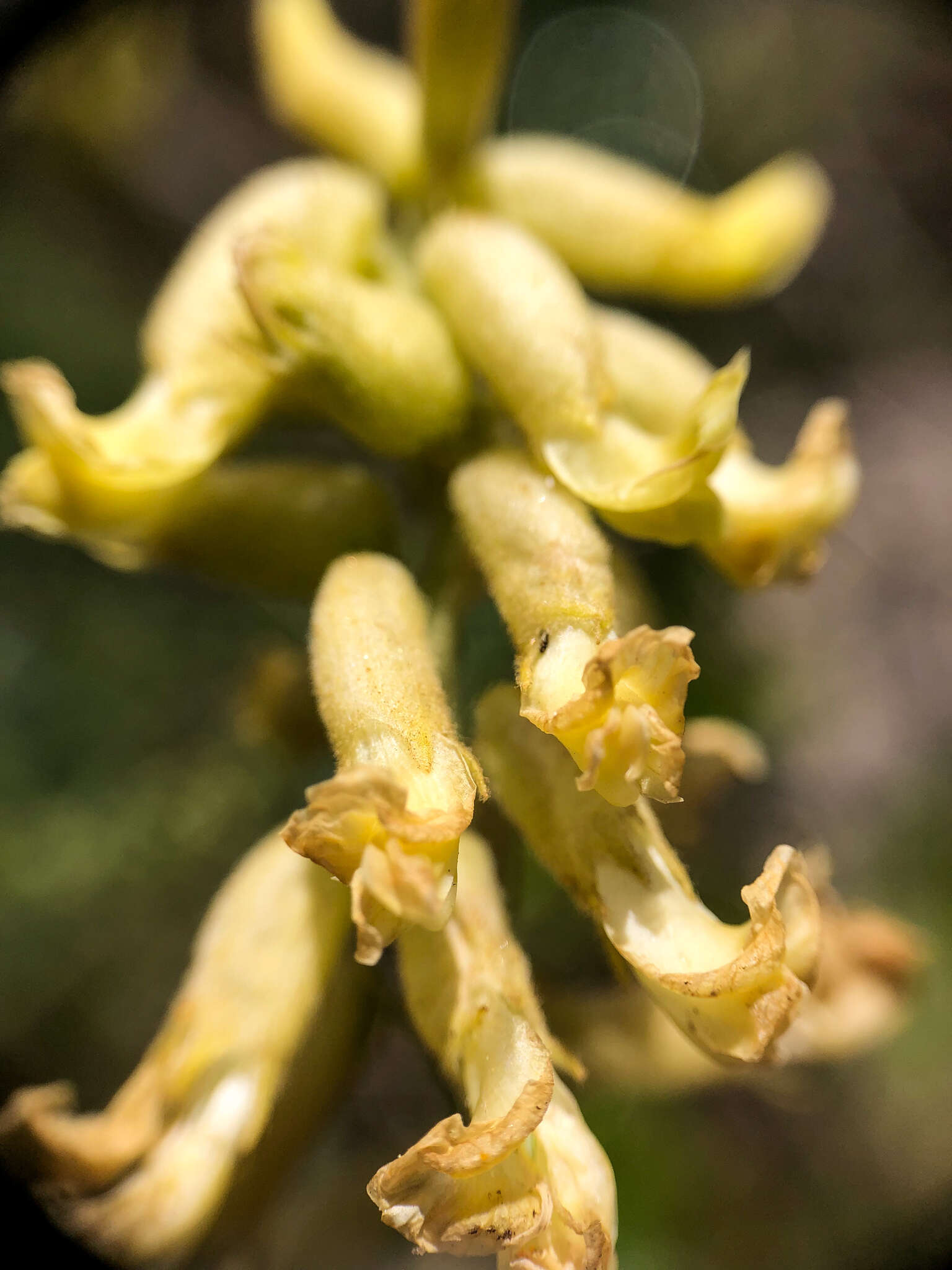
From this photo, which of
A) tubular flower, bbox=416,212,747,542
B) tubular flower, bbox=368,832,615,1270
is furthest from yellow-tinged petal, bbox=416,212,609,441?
tubular flower, bbox=368,832,615,1270

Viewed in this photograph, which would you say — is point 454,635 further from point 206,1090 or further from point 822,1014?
point 822,1014

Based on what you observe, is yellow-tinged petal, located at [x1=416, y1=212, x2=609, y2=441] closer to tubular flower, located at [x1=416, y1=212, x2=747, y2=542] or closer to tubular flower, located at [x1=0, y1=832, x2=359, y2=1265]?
tubular flower, located at [x1=416, y1=212, x2=747, y2=542]

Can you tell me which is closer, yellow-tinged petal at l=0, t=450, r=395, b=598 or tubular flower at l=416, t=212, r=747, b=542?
tubular flower at l=416, t=212, r=747, b=542

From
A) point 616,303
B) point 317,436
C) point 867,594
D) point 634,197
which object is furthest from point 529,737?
point 867,594

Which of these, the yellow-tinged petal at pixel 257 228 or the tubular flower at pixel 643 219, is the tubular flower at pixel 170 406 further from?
the tubular flower at pixel 643 219

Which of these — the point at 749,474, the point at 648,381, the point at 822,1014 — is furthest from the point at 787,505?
the point at 822,1014

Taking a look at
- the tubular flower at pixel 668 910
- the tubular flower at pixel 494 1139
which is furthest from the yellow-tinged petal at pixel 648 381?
the tubular flower at pixel 494 1139

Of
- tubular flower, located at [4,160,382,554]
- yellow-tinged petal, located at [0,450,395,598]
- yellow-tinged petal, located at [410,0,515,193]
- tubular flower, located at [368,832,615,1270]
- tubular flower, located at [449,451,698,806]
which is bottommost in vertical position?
tubular flower, located at [368,832,615,1270]
